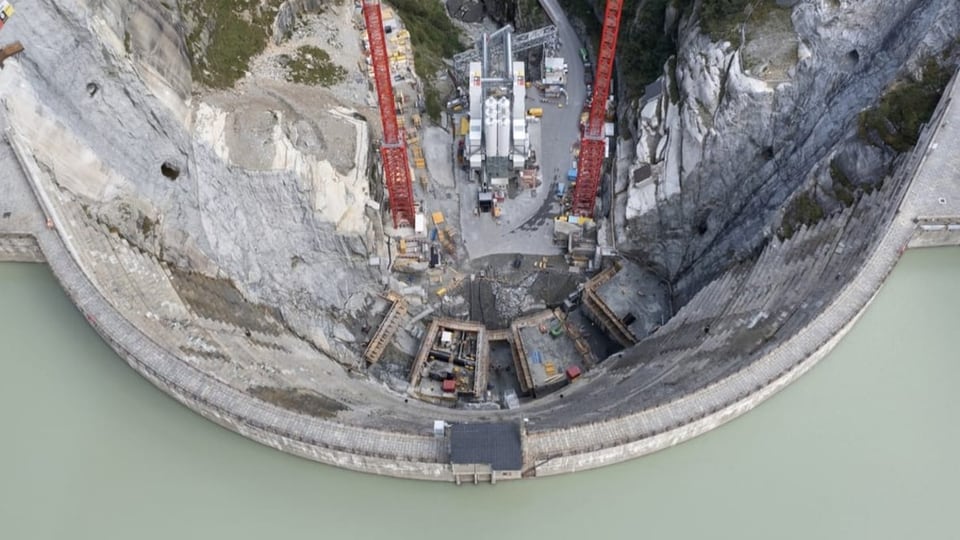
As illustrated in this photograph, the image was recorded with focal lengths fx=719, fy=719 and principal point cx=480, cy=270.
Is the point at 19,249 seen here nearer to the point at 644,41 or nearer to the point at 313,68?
the point at 313,68

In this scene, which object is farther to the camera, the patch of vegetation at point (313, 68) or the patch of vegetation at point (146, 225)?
the patch of vegetation at point (313, 68)

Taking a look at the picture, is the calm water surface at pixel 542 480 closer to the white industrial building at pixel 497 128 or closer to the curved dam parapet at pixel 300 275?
the curved dam parapet at pixel 300 275

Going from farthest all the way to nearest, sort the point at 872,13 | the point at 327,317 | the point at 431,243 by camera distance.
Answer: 1. the point at 431,243
2. the point at 327,317
3. the point at 872,13

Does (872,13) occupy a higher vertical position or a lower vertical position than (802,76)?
higher

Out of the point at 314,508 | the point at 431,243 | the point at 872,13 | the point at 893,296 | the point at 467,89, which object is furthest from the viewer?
the point at 467,89

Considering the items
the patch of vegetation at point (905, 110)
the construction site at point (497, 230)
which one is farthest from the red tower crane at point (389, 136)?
the patch of vegetation at point (905, 110)

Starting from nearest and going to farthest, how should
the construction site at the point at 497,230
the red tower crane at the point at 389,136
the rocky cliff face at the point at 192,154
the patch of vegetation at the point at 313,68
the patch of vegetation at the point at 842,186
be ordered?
the patch of vegetation at the point at 842,186, the rocky cliff face at the point at 192,154, the red tower crane at the point at 389,136, the construction site at the point at 497,230, the patch of vegetation at the point at 313,68

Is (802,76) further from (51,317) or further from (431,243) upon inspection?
(51,317)

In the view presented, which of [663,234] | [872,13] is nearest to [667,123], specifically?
[663,234]
